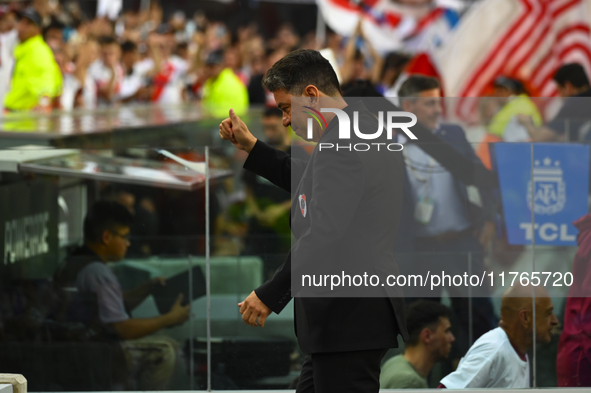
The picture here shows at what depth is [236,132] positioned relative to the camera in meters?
3.34

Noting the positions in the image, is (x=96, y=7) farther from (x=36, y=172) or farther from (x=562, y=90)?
(x=36, y=172)

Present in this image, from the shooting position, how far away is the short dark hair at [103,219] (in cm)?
475

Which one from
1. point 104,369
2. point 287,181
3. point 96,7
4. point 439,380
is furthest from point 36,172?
point 96,7

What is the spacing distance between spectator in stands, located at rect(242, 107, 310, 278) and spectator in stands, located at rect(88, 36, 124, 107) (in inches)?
276

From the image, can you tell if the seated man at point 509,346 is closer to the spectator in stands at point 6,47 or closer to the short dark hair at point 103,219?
the short dark hair at point 103,219

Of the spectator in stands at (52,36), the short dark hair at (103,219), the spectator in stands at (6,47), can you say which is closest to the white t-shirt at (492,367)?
the short dark hair at (103,219)

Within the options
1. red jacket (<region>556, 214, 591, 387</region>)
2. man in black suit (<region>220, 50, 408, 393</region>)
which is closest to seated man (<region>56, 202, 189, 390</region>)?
man in black suit (<region>220, 50, 408, 393</region>)

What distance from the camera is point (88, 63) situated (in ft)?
37.8

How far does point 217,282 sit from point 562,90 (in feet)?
13.4

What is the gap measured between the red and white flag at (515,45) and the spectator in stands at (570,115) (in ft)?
9.48

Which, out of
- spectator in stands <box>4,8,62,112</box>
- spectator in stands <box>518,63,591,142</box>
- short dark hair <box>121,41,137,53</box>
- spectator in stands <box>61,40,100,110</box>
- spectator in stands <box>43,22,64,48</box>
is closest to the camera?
spectator in stands <box>518,63,591,142</box>

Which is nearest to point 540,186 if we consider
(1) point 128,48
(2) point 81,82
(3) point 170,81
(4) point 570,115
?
(4) point 570,115

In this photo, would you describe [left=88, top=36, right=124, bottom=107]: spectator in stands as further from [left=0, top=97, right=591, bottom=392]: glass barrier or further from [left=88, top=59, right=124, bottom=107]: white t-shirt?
Answer: [left=0, top=97, right=591, bottom=392]: glass barrier

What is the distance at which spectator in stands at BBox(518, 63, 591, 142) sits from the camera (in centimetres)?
695
